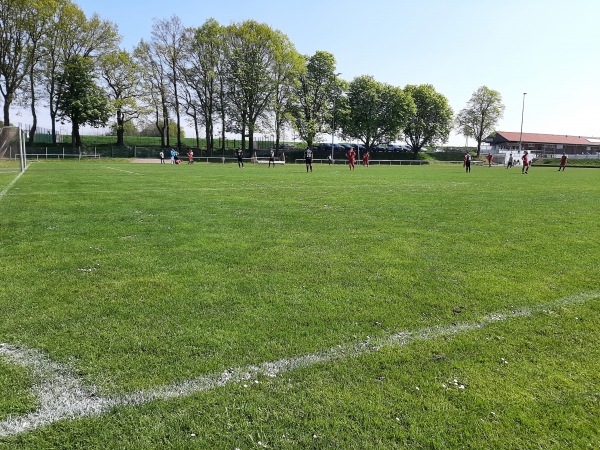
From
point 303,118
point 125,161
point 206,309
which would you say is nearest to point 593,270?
point 206,309

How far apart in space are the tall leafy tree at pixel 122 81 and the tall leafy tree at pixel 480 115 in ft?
229

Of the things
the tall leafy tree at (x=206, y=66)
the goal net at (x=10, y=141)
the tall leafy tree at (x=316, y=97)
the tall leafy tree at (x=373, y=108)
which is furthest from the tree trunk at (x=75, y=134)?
the tall leafy tree at (x=373, y=108)

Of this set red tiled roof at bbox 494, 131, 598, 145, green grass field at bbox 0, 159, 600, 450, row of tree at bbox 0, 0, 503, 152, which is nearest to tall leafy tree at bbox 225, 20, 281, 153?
row of tree at bbox 0, 0, 503, 152

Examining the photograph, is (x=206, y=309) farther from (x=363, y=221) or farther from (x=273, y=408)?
(x=363, y=221)

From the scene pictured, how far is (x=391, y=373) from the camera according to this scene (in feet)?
10.1

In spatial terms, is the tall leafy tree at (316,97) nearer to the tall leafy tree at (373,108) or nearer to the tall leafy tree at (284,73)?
the tall leafy tree at (284,73)

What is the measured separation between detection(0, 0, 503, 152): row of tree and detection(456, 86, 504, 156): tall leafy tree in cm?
2391

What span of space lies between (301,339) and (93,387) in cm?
162

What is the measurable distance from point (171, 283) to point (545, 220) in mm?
9186

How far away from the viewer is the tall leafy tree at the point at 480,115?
92275 mm

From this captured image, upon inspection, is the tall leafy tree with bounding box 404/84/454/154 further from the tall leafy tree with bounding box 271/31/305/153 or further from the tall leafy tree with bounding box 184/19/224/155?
the tall leafy tree with bounding box 184/19/224/155

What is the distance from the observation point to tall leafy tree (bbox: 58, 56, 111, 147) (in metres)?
55.7

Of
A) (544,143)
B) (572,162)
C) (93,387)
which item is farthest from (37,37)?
(544,143)

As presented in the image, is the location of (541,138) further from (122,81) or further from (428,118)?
(122,81)
